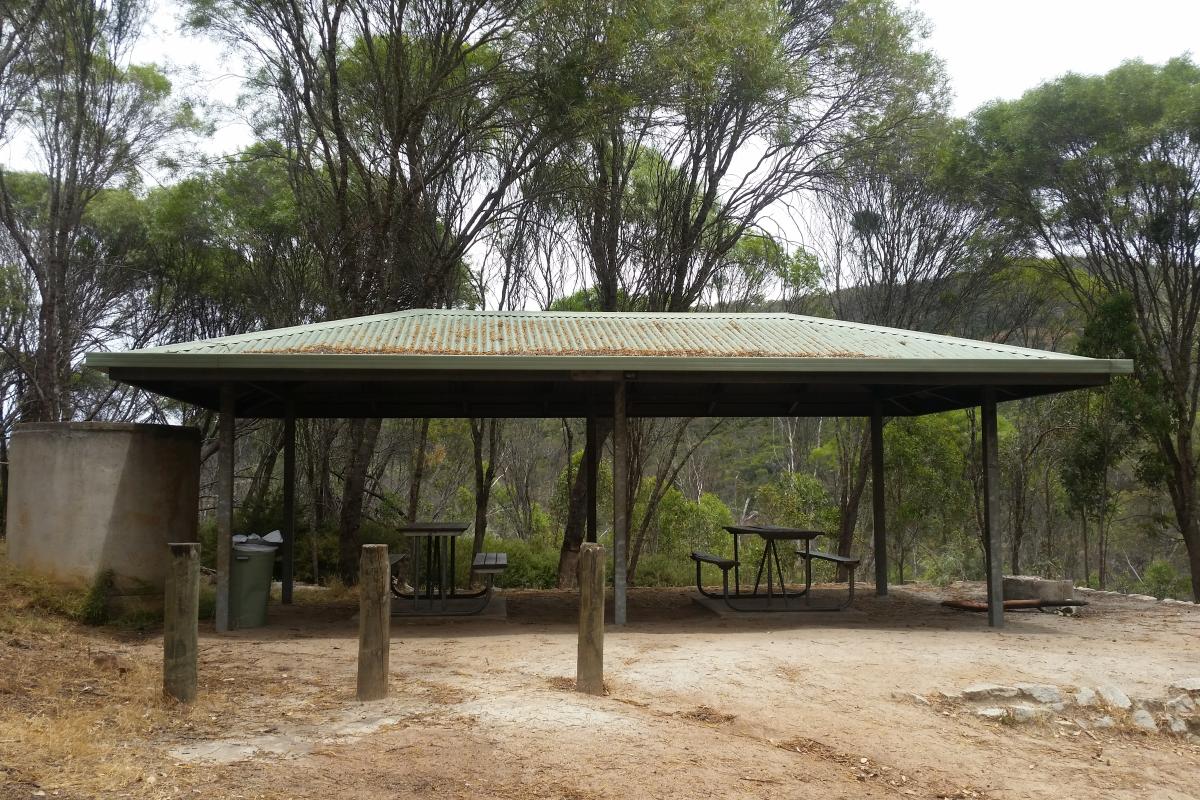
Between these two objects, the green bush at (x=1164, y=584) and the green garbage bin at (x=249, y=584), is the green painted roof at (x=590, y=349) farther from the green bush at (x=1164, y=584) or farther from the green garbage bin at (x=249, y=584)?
the green bush at (x=1164, y=584)

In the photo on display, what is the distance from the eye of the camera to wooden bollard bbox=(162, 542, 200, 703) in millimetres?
5236

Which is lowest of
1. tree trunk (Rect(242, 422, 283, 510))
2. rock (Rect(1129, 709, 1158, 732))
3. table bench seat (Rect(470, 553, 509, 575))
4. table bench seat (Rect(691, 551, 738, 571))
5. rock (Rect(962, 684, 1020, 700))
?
rock (Rect(1129, 709, 1158, 732))

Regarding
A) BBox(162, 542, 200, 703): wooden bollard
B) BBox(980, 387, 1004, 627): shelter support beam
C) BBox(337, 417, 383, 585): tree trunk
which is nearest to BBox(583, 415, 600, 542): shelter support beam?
BBox(337, 417, 383, 585): tree trunk

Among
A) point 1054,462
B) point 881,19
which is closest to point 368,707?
point 881,19

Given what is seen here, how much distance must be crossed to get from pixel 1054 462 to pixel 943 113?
880 centimetres

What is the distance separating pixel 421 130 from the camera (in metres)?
14.4

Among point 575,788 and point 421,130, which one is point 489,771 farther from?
point 421,130

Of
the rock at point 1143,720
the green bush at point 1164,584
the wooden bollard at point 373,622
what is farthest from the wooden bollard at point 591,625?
the green bush at point 1164,584

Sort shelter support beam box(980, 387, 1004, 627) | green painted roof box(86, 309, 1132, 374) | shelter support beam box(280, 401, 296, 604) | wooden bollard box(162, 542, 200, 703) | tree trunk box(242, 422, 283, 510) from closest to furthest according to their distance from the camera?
wooden bollard box(162, 542, 200, 703) < green painted roof box(86, 309, 1132, 374) < shelter support beam box(980, 387, 1004, 627) < shelter support beam box(280, 401, 296, 604) < tree trunk box(242, 422, 283, 510)

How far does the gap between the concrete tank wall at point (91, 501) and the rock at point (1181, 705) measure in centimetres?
824

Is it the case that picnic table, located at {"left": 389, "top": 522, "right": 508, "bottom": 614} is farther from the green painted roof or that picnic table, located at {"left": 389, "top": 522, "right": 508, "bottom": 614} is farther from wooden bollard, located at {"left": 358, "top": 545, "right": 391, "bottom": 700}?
wooden bollard, located at {"left": 358, "top": 545, "right": 391, "bottom": 700}

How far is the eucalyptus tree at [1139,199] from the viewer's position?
1599cm

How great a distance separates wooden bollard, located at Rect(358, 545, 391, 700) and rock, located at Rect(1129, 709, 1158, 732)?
4.67m

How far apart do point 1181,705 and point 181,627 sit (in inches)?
246
